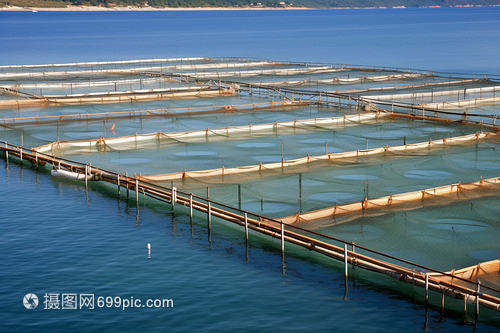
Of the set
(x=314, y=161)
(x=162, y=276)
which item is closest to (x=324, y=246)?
(x=162, y=276)

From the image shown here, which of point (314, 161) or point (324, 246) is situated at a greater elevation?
point (314, 161)

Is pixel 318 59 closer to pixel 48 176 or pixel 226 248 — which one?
pixel 48 176

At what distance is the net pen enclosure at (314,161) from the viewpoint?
78.7ft

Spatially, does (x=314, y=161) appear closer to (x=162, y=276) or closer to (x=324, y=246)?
(x=324, y=246)

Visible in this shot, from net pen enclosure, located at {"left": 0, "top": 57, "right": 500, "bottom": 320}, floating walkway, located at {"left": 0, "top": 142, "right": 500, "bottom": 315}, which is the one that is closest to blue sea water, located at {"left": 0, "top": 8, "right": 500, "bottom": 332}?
floating walkway, located at {"left": 0, "top": 142, "right": 500, "bottom": 315}

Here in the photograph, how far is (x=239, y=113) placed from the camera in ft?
181

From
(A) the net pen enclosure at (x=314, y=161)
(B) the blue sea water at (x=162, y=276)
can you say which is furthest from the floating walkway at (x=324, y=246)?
(B) the blue sea water at (x=162, y=276)

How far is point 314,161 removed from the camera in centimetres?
3509

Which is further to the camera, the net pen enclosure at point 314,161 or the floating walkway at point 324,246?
the net pen enclosure at point 314,161

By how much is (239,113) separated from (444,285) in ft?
121

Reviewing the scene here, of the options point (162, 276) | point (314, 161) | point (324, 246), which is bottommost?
point (162, 276)

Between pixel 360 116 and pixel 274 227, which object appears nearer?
pixel 274 227

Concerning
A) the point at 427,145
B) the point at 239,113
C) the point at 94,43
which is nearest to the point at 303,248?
the point at 427,145

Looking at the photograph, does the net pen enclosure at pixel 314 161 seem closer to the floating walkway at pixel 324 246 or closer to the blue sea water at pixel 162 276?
the floating walkway at pixel 324 246
